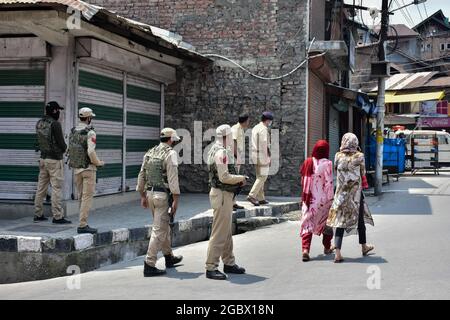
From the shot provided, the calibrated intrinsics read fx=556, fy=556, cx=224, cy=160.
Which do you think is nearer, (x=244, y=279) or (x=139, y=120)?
(x=244, y=279)

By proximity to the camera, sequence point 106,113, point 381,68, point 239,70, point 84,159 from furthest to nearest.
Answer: point 381,68 < point 239,70 < point 106,113 < point 84,159

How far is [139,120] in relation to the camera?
40.3 feet

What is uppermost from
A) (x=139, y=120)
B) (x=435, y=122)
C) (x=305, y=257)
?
(x=435, y=122)

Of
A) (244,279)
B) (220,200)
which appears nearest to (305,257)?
(244,279)

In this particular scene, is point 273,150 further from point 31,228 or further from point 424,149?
point 424,149

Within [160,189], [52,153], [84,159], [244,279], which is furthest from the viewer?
[52,153]

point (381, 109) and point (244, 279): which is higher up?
point (381, 109)

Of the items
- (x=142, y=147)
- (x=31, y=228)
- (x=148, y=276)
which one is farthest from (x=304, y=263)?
(x=142, y=147)

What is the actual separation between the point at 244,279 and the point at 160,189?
1.44 m

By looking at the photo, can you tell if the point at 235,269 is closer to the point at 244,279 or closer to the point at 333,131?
the point at 244,279

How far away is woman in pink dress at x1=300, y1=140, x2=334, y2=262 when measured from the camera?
7293mm

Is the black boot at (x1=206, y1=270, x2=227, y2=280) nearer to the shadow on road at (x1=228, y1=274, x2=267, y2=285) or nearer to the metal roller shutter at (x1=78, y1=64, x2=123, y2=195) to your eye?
the shadow on road at (x1=228, y1=274, x2=267, y2=285)

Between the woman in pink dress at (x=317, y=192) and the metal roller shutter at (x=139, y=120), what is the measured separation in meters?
5.38

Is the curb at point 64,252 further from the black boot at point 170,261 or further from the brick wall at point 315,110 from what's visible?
the brick wall at point 315,110
